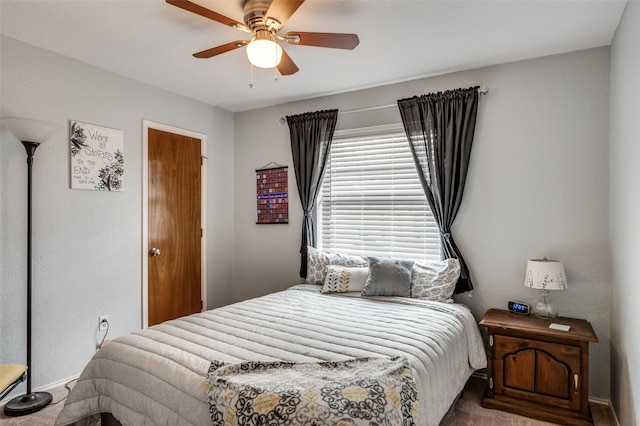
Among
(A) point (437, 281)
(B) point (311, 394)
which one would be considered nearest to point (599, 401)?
(A) point (437, 281)

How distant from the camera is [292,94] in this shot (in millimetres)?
3992

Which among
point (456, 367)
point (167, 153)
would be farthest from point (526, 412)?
point (167, 153)

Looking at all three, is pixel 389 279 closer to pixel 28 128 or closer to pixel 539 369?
pixel 539 369

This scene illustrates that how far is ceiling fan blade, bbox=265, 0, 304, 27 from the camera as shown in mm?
1908

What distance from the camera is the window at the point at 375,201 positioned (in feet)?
11.5

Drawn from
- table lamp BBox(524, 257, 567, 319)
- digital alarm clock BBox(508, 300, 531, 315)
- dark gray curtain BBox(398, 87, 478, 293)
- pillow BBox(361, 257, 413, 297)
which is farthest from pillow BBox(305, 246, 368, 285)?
table lamp BBox(524, 257, 567, 319)

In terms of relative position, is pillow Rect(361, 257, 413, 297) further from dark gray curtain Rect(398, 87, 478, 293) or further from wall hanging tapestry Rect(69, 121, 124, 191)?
wall hanging tapestry Rect(69, 121, 124, 191)

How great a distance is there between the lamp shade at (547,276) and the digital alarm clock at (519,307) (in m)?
0.28

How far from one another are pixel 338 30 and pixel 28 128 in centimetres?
221

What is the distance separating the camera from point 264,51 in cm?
211

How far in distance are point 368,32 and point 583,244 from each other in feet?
7.23

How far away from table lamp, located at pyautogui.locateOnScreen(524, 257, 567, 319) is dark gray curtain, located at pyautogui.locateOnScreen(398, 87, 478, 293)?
510mm

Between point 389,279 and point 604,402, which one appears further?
point 389,279

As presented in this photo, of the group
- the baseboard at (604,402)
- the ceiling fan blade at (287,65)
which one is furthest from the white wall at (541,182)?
the ceiling fan blade at (287,65)
